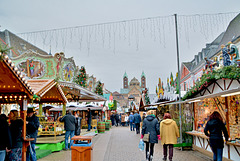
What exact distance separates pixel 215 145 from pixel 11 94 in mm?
6149

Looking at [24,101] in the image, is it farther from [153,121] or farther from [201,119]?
[201,119]

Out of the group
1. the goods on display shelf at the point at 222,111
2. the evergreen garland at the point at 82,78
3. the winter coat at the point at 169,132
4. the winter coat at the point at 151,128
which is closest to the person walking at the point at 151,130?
the winter coat at the point at 151,128

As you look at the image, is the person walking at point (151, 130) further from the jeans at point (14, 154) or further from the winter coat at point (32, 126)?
the jeans at point (14, 154)

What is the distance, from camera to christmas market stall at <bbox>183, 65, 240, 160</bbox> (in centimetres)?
692

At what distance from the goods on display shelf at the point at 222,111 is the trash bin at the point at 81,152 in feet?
14.8

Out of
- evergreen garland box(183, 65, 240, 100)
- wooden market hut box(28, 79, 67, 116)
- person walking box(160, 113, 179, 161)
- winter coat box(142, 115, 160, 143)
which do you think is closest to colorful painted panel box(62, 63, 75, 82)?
wooden market hut box(28, 79, 67, 116)

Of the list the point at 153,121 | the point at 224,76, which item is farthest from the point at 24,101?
the point at 224,76

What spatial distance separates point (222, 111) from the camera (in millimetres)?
8047

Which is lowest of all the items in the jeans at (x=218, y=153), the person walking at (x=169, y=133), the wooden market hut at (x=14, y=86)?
the jeans at (x=218, y=153)

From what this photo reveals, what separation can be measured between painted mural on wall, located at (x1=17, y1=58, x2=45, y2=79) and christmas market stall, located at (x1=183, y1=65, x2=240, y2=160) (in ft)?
27.8

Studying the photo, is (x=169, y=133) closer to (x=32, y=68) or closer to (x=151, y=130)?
(x=151, y=130)

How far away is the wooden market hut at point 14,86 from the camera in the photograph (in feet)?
18.2

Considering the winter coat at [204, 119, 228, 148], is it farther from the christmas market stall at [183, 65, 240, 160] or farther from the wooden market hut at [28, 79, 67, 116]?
the wooden market hut at [28, 79, 67, 116]

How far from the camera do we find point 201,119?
32.5 ft
